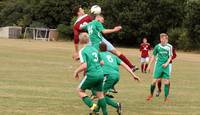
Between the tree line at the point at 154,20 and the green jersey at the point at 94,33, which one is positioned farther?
the tree line at the point at 154,20

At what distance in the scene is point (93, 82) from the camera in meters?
11.8

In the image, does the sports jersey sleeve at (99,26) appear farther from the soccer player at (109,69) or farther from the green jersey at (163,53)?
the green jersey at (163,53)

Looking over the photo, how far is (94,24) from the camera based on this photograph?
1370 centimetres

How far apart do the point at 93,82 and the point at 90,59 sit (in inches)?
19.9

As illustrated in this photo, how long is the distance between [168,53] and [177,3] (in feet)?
215

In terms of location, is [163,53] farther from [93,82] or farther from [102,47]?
[93,82]

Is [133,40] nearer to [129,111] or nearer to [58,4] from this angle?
[58,4]

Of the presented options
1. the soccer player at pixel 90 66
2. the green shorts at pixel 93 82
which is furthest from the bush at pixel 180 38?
the soccer player at pixel 90 66

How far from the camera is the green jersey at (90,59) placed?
38.3 ft

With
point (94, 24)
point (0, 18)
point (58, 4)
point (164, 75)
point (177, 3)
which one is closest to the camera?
point (94, 24)

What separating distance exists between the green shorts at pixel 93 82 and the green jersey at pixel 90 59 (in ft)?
0.29

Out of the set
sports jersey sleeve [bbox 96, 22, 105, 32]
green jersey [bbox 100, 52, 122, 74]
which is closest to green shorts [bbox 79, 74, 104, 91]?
green jersey [bbox 100, 52, 122, 74]

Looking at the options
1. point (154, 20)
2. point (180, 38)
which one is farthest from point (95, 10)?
point (154, 20)

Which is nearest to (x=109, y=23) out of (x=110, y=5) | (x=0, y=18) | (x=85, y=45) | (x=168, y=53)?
(x=110, y=5)
